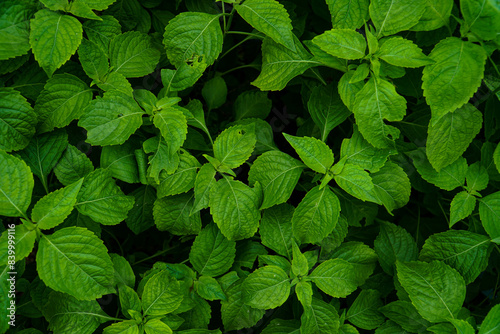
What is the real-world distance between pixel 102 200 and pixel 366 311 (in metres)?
1.21

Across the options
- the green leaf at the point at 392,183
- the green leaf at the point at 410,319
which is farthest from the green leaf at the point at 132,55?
the green leaf at the point at 410,319

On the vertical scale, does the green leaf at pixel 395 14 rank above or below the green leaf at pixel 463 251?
above

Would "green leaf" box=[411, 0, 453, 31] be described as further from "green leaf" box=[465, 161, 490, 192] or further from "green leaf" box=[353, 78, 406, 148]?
"green leaf" box=[465, 161, 490, 192]

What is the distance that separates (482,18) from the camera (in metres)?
1.42

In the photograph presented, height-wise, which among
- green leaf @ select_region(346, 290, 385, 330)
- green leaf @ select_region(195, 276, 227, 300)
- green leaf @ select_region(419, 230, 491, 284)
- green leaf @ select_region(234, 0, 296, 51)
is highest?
green leaf @ select_region(234, 0, 296, 51)

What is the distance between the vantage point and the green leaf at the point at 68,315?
1.58m

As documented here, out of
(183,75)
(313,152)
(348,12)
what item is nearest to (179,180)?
(183,75)

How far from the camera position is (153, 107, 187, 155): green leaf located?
1523mm

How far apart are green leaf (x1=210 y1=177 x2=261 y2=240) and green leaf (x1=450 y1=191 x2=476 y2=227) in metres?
0.81

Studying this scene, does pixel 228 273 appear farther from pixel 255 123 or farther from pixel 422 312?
pixel 422 312

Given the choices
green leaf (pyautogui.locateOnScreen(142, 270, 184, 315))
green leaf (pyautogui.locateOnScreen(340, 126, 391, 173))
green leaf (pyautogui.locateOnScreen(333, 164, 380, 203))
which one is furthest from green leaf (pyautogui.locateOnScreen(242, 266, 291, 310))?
green leaf (pyautogui.locateOnScreen(340, 126, 391, 173))

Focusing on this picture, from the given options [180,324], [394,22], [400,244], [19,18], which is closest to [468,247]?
[400,244]

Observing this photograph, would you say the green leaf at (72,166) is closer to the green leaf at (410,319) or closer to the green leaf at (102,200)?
the green leaf at (102,200)

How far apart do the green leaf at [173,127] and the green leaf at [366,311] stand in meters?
1.02
